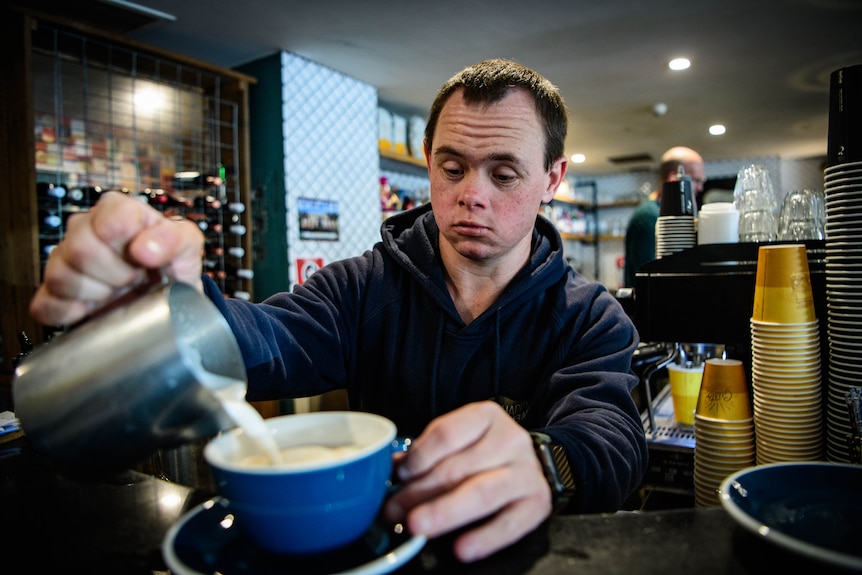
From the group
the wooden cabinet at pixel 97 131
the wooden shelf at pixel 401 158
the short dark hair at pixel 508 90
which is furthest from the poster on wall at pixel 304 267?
the short dark hair at pixel 508 90

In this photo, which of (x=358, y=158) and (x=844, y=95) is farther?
(x=358, y=158)

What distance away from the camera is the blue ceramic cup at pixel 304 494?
0.42 meters

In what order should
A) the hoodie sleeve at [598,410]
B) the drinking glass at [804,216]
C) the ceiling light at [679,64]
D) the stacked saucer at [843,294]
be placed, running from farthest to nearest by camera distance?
1. the ceiling light at [679,64]
2. the drinking glass at [804,216]
3. the stacked saucer at [843,294]
4. the hoodie sleeve at [598,410]

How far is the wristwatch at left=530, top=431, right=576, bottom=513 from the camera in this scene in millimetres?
616

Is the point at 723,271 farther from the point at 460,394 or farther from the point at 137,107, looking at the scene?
the point at 137,107

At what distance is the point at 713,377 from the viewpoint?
1086 mm

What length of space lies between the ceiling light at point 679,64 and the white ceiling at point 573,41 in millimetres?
51

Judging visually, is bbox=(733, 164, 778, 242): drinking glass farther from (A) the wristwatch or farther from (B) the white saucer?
(B) the white saucer

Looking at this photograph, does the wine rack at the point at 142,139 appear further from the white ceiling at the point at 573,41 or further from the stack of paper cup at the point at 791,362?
the stack of paper cup at the point at 791,362

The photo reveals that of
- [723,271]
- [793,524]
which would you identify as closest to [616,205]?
[723,271]

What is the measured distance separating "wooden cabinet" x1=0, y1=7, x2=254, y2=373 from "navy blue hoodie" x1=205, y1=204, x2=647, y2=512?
6.18 ft

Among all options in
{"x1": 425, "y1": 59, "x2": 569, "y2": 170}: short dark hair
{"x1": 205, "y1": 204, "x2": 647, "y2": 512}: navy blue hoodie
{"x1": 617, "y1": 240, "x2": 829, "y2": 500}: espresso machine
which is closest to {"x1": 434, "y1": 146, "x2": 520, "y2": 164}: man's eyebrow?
{"x1": 425, "y1": 59, "x2": 569, "y2": 170}: short dark hair

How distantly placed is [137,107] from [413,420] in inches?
124

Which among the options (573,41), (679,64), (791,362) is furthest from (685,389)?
(679,64)
